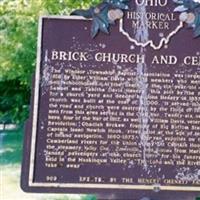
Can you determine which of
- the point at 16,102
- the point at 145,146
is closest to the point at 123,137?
the point at 145,146

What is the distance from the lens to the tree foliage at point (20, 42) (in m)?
11.2

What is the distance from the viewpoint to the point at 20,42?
16688 mm

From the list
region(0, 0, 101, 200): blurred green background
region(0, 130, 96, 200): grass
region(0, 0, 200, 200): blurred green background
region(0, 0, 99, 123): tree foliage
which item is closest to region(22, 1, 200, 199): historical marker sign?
region(0, 0, 200, 200): blurred green background

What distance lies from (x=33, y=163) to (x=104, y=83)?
955 mm

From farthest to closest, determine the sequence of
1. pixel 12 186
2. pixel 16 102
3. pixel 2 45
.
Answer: pixel 16 102
pixel 2 45
pixel 12 186

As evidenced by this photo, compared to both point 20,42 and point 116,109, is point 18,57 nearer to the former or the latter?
point 20,42

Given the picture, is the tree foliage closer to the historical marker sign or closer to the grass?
the grass

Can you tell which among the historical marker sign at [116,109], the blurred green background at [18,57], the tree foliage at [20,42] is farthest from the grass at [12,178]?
the historical marker sign at [116,109]

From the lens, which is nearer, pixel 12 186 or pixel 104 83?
pixel 104 83

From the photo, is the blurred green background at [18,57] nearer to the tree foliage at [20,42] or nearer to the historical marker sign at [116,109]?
the tree foliage at [20,42]

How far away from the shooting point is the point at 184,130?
18.8 ft

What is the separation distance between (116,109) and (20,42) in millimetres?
11271

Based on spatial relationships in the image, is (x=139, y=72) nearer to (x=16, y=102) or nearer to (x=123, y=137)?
(x=123, y=137)

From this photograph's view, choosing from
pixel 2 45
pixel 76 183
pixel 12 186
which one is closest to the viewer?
pixel 76 183
